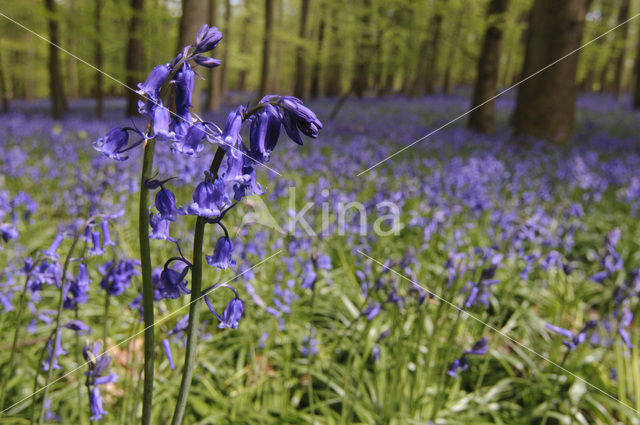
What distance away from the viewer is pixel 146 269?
937mm

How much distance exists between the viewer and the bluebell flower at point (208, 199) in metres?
0.89

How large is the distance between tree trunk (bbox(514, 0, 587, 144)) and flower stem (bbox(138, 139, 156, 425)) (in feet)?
31.7

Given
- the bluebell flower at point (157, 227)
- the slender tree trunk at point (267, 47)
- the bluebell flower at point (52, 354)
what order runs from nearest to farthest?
the bluebell flower at point (157, 227), the bluebell flower at point (52, 354), the slender tree trunk at point (267, 47)

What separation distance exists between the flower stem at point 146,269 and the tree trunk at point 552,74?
31.7ft

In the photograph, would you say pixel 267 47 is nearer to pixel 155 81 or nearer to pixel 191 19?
pixel 191 19

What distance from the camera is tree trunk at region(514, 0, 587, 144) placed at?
843 centimetres

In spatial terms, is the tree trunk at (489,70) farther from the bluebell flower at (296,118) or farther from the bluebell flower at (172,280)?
the bluebell flower at (172,280)

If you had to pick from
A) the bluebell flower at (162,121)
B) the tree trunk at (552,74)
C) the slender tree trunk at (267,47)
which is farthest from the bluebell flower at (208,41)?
the slender tree trunk at (267,47)

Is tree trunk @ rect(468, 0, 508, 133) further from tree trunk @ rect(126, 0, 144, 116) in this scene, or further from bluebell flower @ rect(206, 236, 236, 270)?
bluebell flower @ rect(206, 236, 236, 270)

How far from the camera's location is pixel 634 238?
427cm

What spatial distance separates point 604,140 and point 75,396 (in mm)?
11189

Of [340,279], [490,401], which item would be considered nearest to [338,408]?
[490,401]

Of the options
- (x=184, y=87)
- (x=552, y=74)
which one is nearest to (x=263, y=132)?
(x=184, y=87)

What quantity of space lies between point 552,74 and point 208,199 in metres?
9.93
